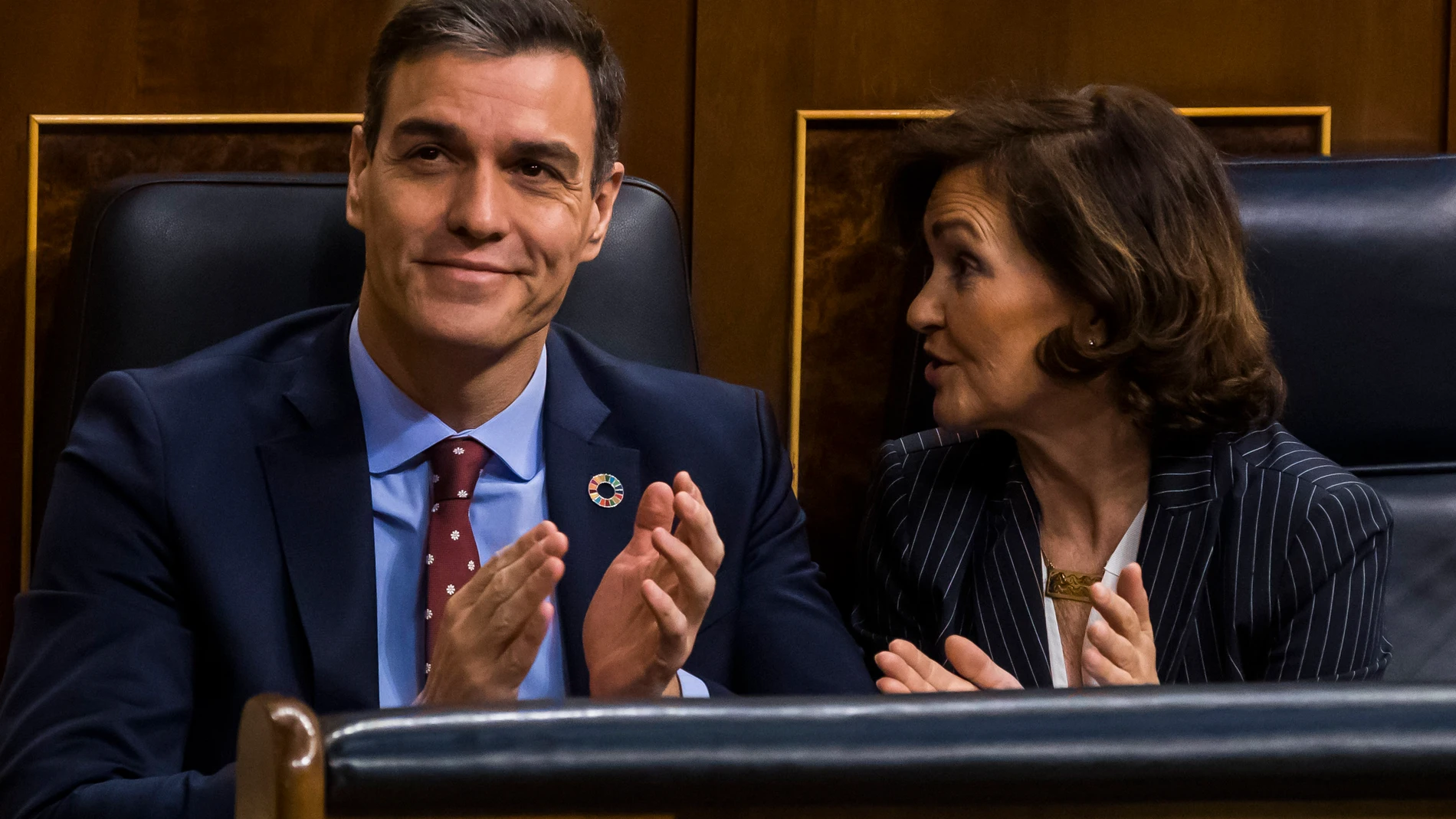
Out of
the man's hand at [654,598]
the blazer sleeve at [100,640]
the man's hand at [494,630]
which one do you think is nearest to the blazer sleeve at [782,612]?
the man's hand at [654,598]

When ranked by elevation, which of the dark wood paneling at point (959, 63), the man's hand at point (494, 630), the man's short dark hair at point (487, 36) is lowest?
the man's hand at point (494, 630)

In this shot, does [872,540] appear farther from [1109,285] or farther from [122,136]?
[122,136]

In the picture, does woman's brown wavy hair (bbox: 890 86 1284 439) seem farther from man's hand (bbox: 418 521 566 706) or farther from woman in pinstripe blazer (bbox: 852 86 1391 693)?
man's hand (bbox: 418 521 566 706)

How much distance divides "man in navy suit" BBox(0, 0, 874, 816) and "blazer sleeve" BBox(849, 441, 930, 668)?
0.44 feet

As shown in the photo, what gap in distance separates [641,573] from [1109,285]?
63 centimetres

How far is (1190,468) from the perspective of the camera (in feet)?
5.11

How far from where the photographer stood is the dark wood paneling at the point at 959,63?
1895 millimetres

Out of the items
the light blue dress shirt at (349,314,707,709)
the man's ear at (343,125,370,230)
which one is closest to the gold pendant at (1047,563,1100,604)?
the light blue dress shirt at (349,314,707,709)

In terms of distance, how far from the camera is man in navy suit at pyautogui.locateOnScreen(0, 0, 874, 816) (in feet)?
3.90

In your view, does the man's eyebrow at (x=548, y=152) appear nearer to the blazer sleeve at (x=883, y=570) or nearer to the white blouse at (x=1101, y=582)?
the blazer sleeve at (x=883, y=570)

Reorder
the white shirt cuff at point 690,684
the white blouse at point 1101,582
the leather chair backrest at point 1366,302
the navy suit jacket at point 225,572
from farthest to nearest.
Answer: the leather chair backrest at point 1366,302 < the white blouse at point 1101,582 < the white shirt cuff at point 690,684 < the navy suit jacket at point 225,572

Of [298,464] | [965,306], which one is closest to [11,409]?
[298,464]

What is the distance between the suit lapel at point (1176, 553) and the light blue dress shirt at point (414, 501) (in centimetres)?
49

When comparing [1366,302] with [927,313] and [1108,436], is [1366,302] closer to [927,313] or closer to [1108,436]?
[1108,436]
